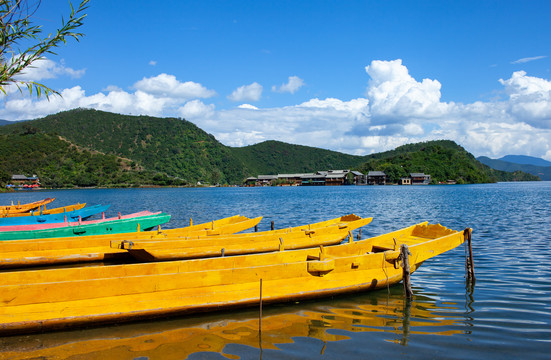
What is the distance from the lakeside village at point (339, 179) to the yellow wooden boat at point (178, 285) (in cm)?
14567

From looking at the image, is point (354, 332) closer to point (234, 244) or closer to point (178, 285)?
point (178, 285)

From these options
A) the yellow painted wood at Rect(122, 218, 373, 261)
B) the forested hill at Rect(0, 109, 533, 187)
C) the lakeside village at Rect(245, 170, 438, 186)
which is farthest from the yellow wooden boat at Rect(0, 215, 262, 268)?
the lakeside village at Rect(245, 170, 438, 186)

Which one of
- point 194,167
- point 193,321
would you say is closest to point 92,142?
point 194,167

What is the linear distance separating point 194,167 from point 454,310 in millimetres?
159679

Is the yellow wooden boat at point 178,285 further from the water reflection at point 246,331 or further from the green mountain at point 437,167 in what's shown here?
the green mountain at point 437,167

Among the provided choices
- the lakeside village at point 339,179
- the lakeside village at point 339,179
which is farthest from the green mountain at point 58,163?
the lakeside village at point 339,179

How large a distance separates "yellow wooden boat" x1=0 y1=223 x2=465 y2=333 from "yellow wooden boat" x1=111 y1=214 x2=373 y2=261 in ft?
8.92

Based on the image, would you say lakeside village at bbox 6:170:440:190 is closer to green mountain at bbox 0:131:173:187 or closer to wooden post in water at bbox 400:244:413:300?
green mountain at bbox 0:131:173:187

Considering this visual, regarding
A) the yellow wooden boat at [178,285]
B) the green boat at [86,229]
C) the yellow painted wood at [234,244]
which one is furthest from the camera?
the green boat at [86,229]

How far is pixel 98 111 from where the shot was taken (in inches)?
6885

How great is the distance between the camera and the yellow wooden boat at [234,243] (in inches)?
479

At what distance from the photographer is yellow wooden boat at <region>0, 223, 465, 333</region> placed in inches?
290

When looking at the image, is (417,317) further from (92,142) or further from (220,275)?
(92,142)

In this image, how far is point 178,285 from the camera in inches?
333
